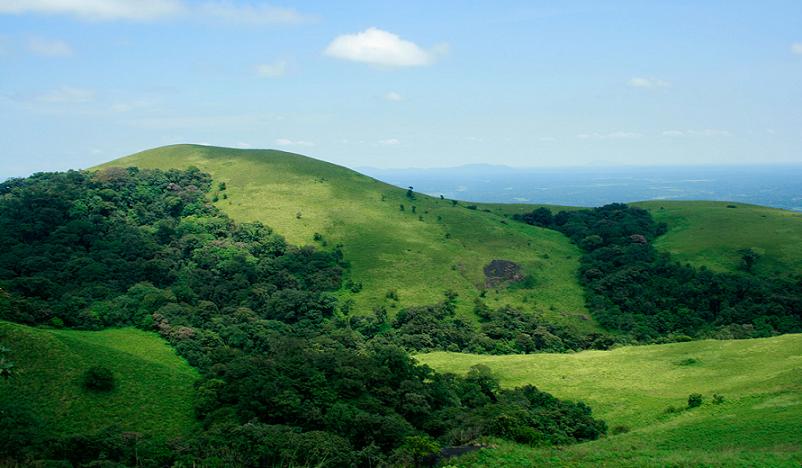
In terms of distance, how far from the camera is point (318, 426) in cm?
3862

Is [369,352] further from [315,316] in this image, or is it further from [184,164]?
[184,164]

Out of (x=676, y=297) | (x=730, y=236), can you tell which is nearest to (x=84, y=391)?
(x=676, y=297)

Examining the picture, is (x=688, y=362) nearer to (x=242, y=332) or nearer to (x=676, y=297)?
(x=676, y=297)

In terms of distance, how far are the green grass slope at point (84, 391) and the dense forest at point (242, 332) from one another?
1343 mm

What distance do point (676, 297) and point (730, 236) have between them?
26611 millimetres

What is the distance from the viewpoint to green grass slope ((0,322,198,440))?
38875mm

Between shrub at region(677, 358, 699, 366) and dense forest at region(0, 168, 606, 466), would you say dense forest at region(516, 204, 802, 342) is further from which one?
shrub at region(677, 358, 699, 366)

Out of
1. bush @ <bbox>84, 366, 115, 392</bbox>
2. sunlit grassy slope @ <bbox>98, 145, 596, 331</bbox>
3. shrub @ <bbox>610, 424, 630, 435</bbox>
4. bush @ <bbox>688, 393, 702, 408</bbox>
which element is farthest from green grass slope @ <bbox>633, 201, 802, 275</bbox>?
bush @ <bbox>84, 366, 115, 392</bbox>

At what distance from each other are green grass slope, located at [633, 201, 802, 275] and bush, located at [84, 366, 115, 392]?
92.2 m

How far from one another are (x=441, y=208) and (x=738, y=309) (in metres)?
62.2

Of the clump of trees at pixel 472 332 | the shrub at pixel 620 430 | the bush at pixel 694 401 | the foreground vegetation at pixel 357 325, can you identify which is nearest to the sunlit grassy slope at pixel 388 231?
the foreground vegetation at pixel 357 325

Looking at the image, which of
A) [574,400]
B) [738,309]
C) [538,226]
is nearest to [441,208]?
[538,226]

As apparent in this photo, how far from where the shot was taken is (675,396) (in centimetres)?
4675

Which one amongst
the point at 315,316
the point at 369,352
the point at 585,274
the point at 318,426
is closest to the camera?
the point at 318,426
